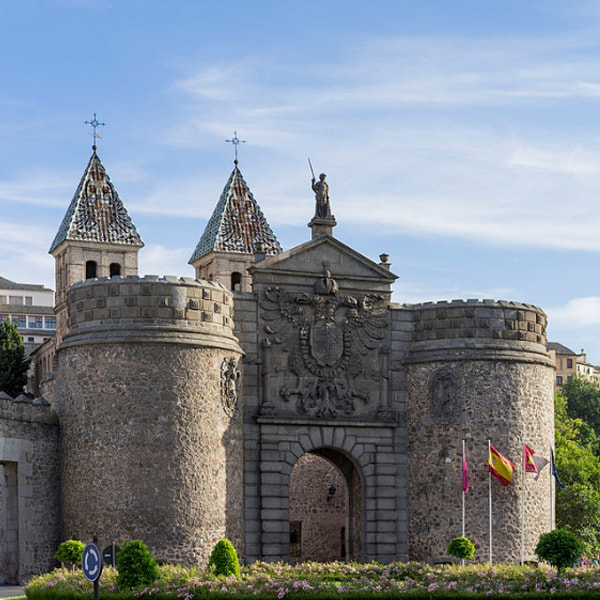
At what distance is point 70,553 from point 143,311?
8.41m

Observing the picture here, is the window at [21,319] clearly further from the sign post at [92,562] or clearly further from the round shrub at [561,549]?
the sign post at [92,562]

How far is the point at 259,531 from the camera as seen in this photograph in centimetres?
4719

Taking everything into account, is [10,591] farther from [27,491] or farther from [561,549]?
[561,549]

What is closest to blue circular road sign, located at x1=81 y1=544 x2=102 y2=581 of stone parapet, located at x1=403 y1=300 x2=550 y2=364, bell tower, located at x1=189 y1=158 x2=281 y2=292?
stone parapet, located at x1=403 y1=300 x2=550 y2=364

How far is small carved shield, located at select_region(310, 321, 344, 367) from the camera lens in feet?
159

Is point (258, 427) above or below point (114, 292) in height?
below

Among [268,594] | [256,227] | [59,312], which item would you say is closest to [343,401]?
[268,594]

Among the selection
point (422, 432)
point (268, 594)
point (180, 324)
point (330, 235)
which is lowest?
point (268, 594)

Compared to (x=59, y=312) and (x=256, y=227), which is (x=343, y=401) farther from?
(x=59, y=312)

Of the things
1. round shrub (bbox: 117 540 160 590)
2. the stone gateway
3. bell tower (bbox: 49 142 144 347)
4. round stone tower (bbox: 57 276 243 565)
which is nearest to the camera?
round shrub (bbox: 117 540 160 590)

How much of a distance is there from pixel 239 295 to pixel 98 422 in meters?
6.99

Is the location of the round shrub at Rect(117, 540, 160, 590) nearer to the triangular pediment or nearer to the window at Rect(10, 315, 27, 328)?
the triangular pediment

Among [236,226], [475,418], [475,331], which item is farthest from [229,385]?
[236,226]

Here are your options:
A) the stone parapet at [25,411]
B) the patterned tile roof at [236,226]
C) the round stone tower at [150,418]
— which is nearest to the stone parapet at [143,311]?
the round stone tower at [150,418]
